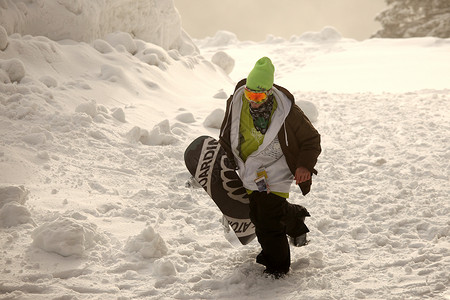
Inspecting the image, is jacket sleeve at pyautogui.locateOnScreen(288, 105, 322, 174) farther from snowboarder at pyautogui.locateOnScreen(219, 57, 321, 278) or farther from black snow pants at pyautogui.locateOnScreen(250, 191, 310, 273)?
black snow pants at pyautogui.locateOnScreen(250, 191, 310, 273)

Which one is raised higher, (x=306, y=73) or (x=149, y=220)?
(x=149, y=220)

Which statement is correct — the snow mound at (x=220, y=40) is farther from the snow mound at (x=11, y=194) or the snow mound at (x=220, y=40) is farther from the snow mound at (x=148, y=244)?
the snow mound at (x=148, y=244)

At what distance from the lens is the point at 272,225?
11.1 ft

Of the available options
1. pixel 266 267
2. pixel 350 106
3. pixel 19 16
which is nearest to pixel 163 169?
pixel 266 267

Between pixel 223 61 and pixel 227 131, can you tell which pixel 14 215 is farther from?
pixel 223 61

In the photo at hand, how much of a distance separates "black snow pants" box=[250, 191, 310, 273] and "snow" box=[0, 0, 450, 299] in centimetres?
12

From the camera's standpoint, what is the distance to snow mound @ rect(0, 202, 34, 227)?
370 cm

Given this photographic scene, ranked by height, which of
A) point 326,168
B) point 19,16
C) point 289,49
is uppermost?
point 19,16

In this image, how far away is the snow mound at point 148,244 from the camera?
11.7ft

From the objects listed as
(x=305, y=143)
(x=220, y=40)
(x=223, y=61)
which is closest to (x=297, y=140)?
(x=305, y=143)

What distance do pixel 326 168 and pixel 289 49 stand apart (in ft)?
40.2

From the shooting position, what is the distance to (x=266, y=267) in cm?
351

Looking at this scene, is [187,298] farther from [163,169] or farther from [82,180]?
[163,169]

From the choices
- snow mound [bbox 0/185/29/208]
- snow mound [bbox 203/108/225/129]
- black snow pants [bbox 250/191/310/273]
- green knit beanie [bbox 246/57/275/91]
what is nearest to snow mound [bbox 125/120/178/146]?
snow mound [bbox 203/108/225/129]
